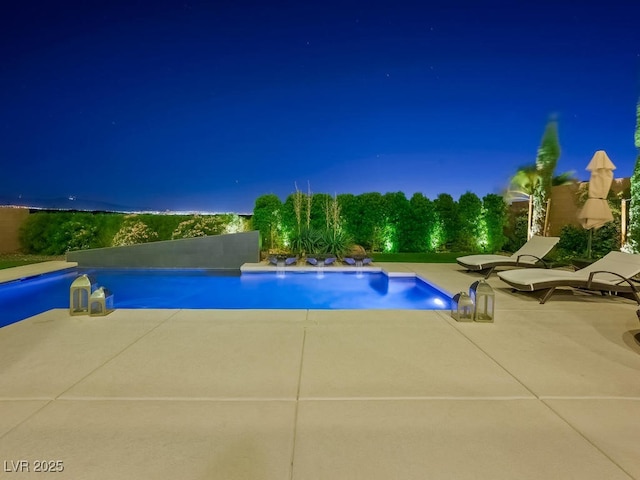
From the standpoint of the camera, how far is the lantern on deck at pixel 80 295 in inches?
167

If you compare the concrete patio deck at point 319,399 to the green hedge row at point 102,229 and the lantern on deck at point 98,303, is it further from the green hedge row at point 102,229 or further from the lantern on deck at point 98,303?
the green hedge row at point 102,229

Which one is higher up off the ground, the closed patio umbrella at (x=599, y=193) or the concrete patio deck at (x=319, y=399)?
the closed patio umbrella at (x=599, y=193)

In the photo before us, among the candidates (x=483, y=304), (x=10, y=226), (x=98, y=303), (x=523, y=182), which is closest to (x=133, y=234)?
(x=10, y=226)

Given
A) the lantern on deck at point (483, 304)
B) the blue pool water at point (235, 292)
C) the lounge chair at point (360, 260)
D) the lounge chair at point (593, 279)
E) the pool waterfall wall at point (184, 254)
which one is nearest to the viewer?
the lantern on deck at point (483, 304)

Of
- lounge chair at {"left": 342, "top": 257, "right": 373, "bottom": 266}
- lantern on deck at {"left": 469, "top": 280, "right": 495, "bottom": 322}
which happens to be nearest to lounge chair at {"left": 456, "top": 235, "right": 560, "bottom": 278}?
lounge chair at {"left": 342, "top": 257, "right": 373, "bottom": 266}

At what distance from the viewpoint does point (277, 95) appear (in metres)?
18.0

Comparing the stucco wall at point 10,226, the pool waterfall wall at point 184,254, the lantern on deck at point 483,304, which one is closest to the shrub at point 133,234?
the pool waterfall wall at point 184,254

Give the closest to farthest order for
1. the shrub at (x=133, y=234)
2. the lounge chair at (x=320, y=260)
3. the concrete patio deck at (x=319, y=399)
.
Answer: the concrete patio deck at (x=319, y=399) < the lounge chair at (x=320, y=260) < the shrub at (x=133, y=234)

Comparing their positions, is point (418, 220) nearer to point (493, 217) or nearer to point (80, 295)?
point (493, 217)

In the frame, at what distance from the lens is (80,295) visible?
14.1 feet

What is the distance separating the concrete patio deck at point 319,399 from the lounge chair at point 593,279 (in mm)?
1228

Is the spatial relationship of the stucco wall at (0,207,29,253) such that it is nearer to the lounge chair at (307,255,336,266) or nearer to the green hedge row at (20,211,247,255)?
the green hedge row at (20,211,247,255)

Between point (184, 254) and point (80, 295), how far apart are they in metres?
5.96

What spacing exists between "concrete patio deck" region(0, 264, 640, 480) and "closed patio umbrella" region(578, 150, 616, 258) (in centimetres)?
422
